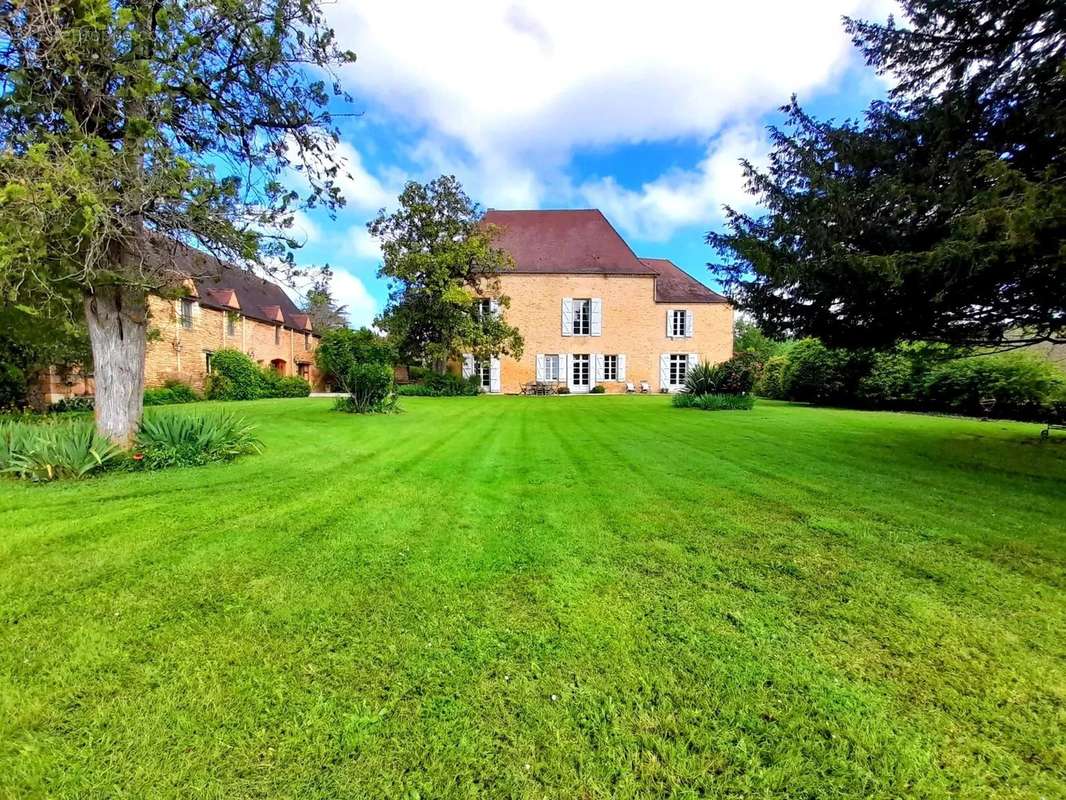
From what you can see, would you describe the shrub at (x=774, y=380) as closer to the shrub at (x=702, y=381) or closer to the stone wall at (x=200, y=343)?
the shrub at (x=702, y=381)

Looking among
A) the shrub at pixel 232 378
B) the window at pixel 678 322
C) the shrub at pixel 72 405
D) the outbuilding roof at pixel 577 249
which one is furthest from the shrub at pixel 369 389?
the window at pixel 678 322

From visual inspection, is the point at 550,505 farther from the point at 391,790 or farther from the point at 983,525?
the point at 983,525

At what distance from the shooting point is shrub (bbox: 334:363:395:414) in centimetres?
1219

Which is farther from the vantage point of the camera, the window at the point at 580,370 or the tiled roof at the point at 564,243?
the window at the point at 580,370

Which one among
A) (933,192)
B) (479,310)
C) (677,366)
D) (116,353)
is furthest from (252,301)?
(933,192)

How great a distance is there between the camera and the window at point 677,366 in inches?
1045

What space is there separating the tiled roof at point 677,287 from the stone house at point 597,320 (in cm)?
9

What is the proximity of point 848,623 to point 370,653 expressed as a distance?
7.31ft

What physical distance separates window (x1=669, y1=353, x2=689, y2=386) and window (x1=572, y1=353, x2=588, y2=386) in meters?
5.13

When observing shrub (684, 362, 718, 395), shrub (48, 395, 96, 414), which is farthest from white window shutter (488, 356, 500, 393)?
shrub (48, 395, 96, 414)

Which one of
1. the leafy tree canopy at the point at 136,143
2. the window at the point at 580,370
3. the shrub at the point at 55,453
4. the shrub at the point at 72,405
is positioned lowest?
the shrub at the point at 55,453

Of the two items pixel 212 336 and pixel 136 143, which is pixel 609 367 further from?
pixel 136 143

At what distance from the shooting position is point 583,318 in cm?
2584

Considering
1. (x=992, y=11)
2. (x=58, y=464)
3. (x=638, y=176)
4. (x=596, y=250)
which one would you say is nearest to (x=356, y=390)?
(x=58, y=464)
